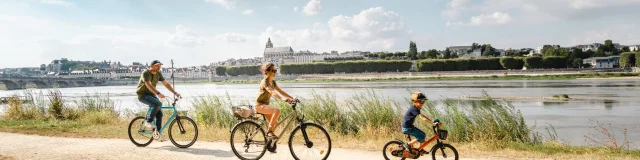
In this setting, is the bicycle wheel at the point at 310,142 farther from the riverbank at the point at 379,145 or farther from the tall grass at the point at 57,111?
the tall grass at the point at 57,111

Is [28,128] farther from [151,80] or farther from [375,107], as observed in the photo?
[375,107]

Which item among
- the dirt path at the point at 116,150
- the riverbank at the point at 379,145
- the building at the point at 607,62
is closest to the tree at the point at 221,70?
the building at the point at 607,62

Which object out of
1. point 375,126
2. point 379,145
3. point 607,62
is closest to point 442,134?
point 379,145

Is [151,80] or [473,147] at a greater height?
[151,80]

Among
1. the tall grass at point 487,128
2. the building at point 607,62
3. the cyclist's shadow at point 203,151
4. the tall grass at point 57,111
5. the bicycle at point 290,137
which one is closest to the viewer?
the bicycle at point 290,137

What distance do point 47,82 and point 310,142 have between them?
155464mm

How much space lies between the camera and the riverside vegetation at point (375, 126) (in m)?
10.5

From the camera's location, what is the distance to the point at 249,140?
29.9 ft

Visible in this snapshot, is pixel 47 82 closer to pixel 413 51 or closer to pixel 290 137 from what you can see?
pixel 413 51

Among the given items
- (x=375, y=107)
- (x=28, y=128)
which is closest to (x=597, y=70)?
(x=375, y=107)

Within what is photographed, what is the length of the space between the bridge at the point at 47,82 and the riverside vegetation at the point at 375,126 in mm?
130166

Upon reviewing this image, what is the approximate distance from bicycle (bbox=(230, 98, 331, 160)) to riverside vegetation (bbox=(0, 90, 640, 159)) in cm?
53

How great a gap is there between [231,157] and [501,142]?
6110mm

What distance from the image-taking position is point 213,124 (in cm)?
1620
